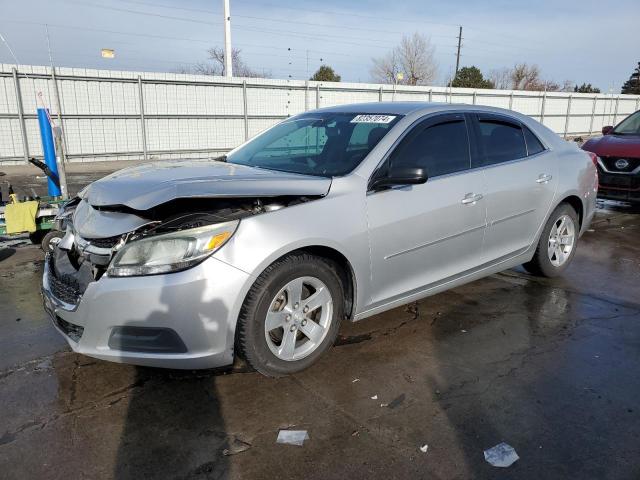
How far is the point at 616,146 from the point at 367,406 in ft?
25.3

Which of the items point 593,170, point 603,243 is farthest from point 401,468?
point 603,243

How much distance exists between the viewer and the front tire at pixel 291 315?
9.59 feet

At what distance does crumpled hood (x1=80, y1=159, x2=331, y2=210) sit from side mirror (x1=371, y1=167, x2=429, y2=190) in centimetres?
36

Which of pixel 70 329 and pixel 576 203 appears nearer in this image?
pixel 70 329

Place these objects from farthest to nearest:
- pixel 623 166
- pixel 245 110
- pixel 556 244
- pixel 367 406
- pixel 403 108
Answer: pixel 245 110 → pixel 623 166 → pixel 556 244 → pixel 403 108 → pixel 367 406

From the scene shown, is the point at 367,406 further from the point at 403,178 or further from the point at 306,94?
the point at 306,94

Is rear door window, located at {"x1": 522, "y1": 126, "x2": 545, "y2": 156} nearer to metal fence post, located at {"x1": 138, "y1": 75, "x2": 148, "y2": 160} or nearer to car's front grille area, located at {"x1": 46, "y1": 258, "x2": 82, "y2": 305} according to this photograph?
car's front grille area, located at {"x1": 46, "y1": 258, "x2": 82, "y2": 305}

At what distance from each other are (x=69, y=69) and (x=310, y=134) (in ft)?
46.1

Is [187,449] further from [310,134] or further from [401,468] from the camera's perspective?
[310,134]

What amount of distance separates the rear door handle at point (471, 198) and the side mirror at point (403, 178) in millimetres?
647

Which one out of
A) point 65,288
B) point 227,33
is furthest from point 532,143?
point 227,33

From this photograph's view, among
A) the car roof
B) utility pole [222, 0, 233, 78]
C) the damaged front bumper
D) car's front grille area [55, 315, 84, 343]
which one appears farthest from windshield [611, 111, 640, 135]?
utility pole [222, 0, 233, 78]

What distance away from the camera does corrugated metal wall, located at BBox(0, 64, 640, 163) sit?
48.9 ft

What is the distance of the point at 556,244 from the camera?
5.04 m
